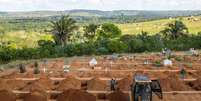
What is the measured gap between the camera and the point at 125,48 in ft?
166

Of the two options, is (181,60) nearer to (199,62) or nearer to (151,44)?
(199,62)

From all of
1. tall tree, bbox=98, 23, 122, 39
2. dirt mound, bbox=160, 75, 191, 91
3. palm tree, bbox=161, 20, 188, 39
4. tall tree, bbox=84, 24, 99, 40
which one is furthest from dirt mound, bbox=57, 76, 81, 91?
tall tree, bbox=98, 23, 122, 39

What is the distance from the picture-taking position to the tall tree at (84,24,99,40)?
64.7m

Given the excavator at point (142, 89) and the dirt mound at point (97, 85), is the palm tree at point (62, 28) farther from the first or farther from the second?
the excavator at point (142, 89)

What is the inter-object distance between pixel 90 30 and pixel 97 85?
126 ft

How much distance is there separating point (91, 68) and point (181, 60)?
1004 centimetres

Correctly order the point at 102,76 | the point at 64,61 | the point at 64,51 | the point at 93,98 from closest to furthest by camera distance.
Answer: the point at 93,98, the point at 102,76, the point at 64,61, the point at 64,51

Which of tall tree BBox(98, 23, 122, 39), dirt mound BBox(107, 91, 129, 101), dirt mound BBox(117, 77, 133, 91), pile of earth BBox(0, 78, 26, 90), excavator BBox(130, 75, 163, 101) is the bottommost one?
tall tree BBox(98, 23, 122, 39)

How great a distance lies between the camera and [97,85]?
1064 inches

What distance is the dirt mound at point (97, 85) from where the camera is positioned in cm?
2659

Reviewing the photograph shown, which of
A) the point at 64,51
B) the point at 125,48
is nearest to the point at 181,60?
the point at 125,48

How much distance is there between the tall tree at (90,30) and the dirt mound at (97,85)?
37055mm

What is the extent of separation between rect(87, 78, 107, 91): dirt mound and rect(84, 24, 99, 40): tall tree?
122 feet

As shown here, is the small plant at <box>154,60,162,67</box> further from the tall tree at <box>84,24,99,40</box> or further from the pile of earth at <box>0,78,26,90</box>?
the tall tree at <box>84,24,99,40</box>
